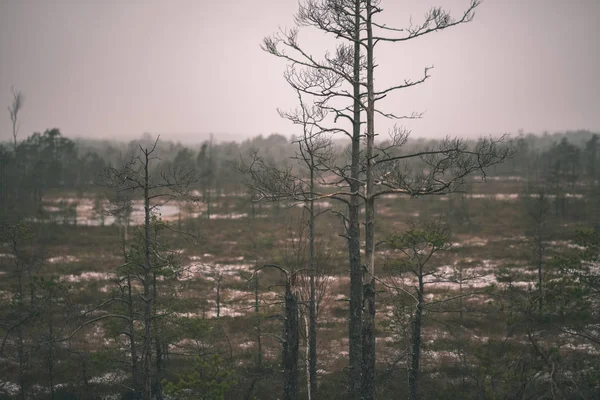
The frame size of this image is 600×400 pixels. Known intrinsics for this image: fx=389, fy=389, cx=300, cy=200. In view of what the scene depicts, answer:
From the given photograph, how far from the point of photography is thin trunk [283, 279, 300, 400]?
9.64 m

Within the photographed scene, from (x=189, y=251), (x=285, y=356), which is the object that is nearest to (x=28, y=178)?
(x=189, y=251)

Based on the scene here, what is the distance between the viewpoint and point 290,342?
9.70 meters

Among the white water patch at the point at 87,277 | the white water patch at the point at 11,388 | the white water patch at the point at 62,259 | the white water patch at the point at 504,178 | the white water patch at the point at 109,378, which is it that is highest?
the white water patch at the point at 504,178

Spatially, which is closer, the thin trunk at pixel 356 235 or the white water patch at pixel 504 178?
the thin trunk at pixel 356 235

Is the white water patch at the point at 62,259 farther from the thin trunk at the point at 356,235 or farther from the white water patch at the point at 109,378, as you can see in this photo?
the thin trunk at the point at 356,235

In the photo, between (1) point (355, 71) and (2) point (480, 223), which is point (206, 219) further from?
(1) point (355, 71)

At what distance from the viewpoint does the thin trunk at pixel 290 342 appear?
9.64m

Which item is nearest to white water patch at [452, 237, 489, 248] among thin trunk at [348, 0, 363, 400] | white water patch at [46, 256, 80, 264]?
thin trunk at [348, 0, 363, 400]

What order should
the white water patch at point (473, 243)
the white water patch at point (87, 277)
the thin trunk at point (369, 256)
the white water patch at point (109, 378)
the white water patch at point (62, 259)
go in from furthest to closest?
the white water patch at point (473, 243) → the white water patch at point (62, 259) → the white water patch at point (87, 277) → the white water patch at point (109, 378) → the thin trunk at point (369, 256)

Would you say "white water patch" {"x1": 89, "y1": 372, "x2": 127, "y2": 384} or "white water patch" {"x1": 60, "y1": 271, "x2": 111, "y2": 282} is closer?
"white water patch" {"x1": 89, "y1": 372, "x2": 127, "y2": 384}

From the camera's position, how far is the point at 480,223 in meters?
49.6

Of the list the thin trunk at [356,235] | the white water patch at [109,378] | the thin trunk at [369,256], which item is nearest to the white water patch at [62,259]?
the white water patch at [109,378]

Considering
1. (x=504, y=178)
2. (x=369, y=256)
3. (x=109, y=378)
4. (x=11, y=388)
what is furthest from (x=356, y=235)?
(x=504, y=178)

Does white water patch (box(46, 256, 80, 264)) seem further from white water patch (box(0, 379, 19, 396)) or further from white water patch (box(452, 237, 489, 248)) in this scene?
white water patch (box(452, 237, 489, 248))
